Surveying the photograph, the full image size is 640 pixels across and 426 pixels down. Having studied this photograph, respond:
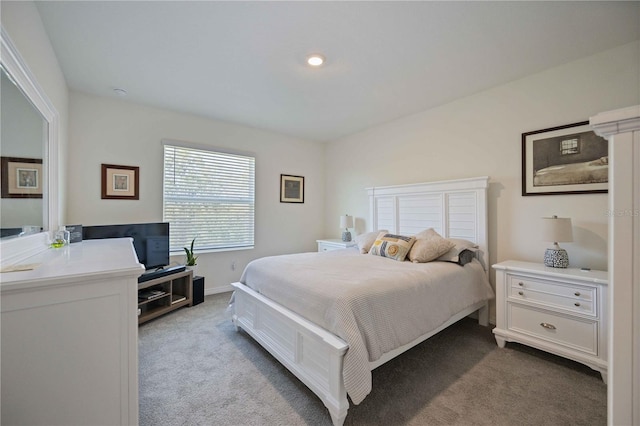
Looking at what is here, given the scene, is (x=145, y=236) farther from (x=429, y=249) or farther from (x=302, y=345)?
(x=429, y=249)

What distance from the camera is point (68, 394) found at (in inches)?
38.0

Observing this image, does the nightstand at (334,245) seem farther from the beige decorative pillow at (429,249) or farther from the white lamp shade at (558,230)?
the white lamp shade at (558,230)

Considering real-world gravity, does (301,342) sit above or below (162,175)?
below

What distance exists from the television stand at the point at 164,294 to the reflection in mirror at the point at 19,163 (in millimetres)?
1266

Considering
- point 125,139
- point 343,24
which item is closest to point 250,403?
point 343,24

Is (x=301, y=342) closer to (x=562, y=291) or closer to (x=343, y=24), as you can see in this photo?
(x=562, y=291)

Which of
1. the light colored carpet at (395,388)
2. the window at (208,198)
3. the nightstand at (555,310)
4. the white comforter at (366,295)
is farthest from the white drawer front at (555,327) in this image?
the window at (208,198)

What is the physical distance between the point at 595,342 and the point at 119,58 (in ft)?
14.3

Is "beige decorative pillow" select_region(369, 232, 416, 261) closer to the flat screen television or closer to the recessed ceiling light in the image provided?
the recessed ceiling light

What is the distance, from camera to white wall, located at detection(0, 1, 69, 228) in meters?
1.35

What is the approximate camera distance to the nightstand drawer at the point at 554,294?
6.35 feet

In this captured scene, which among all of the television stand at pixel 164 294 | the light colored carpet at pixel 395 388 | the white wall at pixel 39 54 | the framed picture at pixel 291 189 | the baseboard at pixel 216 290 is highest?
→ the white wall at pixel 39 54

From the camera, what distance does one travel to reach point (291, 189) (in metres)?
4.61

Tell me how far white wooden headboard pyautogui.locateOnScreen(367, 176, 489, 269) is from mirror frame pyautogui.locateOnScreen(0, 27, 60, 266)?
3410 millimetres
